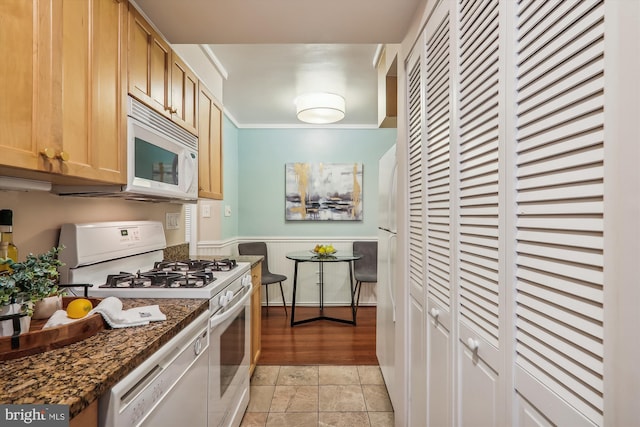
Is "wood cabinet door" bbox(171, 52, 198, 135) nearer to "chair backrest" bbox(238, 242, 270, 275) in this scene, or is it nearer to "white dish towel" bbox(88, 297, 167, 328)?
"white dish towel" bbox(88, 297, 167, 328)

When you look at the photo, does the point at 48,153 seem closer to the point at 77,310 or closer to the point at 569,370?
the point at 77,310

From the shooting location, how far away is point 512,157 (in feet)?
2.64

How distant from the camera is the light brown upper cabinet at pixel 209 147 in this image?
2.41 metres

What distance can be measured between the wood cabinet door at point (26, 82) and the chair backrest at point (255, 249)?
11.2ft

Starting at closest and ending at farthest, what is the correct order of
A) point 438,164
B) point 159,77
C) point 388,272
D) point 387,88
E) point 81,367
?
point 81,367 → point 438,164 → point 159,77 → point 388,272 → point 387,88

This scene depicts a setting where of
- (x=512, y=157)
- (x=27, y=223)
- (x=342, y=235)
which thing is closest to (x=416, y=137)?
(x=512, y=157)

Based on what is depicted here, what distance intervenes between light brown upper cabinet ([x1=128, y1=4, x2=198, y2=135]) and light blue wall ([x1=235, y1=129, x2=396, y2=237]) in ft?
8.10

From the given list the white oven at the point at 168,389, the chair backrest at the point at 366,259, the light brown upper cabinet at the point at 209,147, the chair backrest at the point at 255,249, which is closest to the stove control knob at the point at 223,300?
the white oven at the point at 168,389

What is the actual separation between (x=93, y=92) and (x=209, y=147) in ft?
4.18

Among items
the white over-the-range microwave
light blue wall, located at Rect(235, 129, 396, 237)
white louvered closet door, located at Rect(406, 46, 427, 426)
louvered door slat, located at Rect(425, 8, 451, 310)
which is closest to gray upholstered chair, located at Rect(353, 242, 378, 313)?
light blue wall, located at Rect(235, 129, 396, 237)

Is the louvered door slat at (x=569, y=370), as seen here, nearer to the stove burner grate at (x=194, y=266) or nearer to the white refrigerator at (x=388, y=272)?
the white refrigerator at (x=388, y=272)

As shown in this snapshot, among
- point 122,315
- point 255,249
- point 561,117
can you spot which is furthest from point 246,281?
point 255,249

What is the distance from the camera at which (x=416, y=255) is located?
5.42 ft

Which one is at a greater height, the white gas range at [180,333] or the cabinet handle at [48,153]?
the cabinet handle at [48,153]
